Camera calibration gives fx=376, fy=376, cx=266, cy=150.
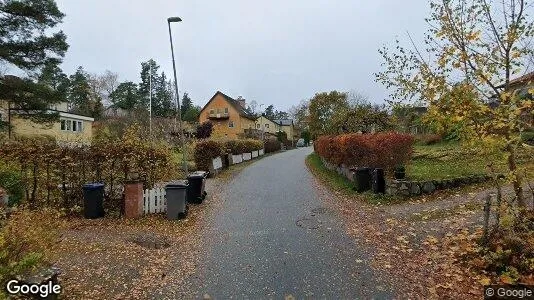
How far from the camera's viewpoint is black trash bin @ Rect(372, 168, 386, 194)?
12672 millimetres

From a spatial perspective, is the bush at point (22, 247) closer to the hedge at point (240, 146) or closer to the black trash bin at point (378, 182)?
the black trash bin at point (378, 182)

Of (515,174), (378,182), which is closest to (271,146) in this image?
(378,182)

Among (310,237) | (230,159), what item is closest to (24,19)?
(230,159)

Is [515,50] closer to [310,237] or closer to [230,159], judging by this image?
[310,237]

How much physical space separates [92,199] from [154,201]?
1.64m

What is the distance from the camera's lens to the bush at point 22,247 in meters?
4.34

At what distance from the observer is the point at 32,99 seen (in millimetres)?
21500

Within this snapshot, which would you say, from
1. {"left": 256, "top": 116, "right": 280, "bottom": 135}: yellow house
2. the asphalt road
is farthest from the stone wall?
{"left": 256, "top": 116, "right": 280, "bottom": 135}: yellow house

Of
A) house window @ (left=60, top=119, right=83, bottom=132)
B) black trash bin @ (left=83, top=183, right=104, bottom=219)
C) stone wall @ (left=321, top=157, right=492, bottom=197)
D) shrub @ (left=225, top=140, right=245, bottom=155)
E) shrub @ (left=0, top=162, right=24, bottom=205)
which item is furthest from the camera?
house window @ (left=60, top=119, right=83, bottom=132)

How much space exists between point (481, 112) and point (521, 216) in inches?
77.4

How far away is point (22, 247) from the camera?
4.90m

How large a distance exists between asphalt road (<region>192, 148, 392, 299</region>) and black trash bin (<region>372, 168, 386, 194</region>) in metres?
2.04

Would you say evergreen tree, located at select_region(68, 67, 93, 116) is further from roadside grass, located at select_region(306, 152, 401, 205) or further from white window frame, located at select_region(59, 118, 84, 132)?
roadside grass, located at select_region(306, 152, 401, 205)

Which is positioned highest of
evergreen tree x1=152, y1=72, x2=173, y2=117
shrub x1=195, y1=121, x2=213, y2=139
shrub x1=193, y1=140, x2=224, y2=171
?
evergreen tree x1=152, y1=72, x2=173, y2=117
